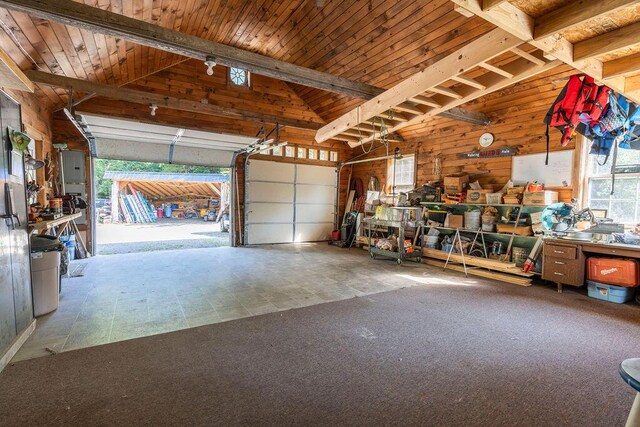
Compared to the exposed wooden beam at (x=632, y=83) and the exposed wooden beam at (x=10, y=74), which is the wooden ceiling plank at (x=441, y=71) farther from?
the exposed wooden beam at (x=10, y=74)

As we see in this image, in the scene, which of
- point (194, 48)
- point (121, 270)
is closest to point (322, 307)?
point (194, 48)

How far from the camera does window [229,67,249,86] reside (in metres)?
7.59

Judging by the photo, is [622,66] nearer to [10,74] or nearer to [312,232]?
[10,74]

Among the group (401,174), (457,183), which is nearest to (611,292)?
(457,183)

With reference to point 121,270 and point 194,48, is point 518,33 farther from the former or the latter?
point 121,270

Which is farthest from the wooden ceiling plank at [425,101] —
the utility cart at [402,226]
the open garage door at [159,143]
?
the open garage door at [159,143]

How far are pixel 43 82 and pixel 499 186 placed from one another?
25.5 ft

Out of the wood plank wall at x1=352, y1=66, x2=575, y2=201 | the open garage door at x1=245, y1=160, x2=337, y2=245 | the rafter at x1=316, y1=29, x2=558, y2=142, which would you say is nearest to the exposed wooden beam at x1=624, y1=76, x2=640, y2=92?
the rafter at x1=316, y1=29, x2=558, y2=142

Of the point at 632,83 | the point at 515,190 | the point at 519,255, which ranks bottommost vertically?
the point at 519,255

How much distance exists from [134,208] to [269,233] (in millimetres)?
9805

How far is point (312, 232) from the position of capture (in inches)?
372

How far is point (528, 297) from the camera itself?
13.9ft

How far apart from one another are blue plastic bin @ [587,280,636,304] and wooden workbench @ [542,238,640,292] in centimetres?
15

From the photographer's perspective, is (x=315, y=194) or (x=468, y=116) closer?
(x=468, y=116)
